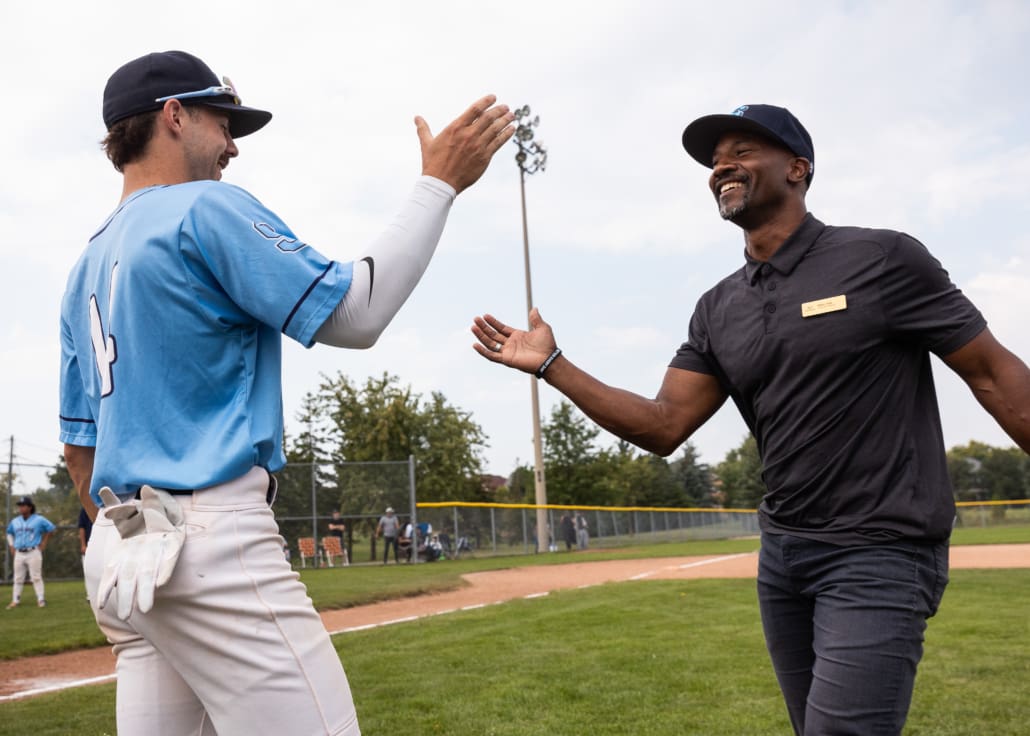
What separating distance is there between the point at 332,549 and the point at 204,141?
77.9 ft

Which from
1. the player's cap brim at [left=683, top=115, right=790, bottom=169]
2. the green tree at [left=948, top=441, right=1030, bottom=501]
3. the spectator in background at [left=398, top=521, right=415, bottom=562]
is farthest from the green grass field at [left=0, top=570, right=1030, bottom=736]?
the green tree at [left=948, top=441, right=1030, bottom=501]

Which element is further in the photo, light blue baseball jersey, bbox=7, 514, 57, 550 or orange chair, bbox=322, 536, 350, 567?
orange chair, bbox=322, 536, 350, 567

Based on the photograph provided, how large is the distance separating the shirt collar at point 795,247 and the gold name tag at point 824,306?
190 millimetres

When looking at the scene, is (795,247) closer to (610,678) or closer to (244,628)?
(244,628)

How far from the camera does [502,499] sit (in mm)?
57531

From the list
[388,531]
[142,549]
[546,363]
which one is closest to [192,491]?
[142,549]

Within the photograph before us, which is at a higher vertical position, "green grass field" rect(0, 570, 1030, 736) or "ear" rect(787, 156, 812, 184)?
"ear" rect(787, 156, 812, 184)

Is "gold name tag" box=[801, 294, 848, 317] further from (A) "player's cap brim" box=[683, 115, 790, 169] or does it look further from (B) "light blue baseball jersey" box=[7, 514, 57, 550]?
(B) "light blue baseball jersey" box=[7, 514, 57, 550]

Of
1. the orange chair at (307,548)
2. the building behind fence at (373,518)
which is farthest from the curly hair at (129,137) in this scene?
the orange chair at (307,548)

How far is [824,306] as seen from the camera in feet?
9.66

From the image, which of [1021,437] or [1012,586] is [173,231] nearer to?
[1021,437]

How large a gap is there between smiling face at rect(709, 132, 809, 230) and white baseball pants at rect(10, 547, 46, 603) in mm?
14819

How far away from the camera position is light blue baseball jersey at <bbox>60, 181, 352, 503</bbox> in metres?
2.08

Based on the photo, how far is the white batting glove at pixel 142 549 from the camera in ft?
6.38
